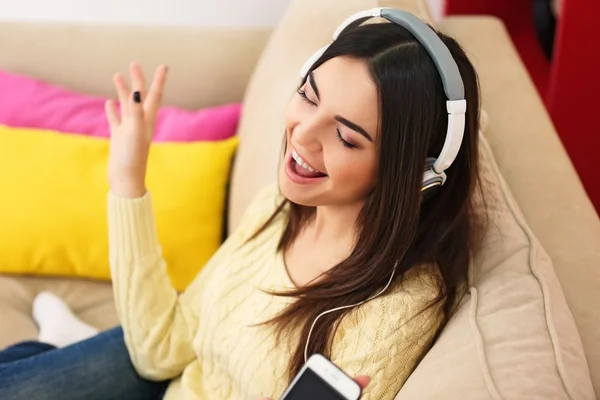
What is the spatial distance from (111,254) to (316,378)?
0.52 meters

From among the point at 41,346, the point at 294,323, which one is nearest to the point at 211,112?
the point at 41,346

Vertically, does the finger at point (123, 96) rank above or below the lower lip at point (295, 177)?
above

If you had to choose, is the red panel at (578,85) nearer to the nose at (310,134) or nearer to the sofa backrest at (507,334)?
the sofa backrest at (507,334)

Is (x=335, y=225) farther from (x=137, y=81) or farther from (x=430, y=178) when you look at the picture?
(x=137, y=81)

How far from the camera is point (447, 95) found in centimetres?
87

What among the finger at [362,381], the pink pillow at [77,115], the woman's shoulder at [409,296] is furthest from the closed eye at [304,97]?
the pink pillow at [77,115]

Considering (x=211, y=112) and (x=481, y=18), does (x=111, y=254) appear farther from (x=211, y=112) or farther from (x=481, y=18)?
(x=481, y=18)

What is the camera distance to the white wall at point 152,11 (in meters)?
1.92

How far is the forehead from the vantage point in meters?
0.89

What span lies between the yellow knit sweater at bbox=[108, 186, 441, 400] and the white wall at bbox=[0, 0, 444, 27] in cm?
83

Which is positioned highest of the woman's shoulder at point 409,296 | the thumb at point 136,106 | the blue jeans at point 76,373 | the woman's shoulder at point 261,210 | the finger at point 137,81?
the finger at point 137,81

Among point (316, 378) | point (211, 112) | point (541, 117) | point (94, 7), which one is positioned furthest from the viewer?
point (94, 7)

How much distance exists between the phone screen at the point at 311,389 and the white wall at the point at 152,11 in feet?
4.41

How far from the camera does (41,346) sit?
49.3 inches
